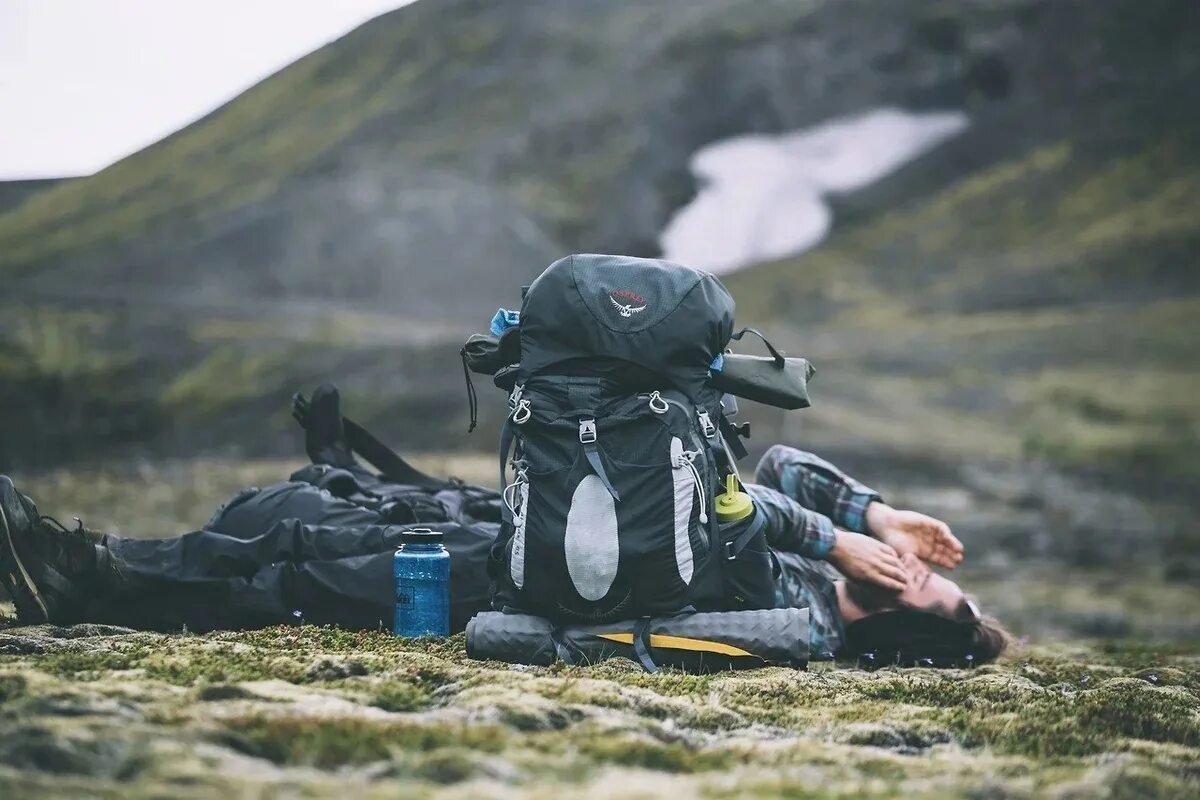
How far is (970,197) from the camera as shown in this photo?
32.0 m

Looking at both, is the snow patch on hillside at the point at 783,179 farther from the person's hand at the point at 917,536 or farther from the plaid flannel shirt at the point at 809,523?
Answer: the person's hand at the point at 917,536

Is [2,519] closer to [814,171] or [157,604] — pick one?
[157,604]

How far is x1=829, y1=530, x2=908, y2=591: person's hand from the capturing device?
531cm

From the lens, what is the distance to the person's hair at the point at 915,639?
5.43m

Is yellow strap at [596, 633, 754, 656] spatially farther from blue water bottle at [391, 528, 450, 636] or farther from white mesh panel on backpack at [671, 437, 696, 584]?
blue water bottle at [391, 528, 450, 636]

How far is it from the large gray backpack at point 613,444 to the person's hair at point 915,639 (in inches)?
45.1

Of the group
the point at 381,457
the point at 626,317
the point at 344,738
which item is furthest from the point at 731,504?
the point at 381,457

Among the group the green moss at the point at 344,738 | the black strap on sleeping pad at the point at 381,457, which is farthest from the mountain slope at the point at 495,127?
the green moss at the point at 344,738

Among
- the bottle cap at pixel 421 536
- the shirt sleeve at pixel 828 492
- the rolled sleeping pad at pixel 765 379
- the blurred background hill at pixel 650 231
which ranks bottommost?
the bottle cap at pixel 421 536

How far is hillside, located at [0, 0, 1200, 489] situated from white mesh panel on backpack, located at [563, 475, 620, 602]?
1855 centimetres

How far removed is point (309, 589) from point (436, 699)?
1.62 metres

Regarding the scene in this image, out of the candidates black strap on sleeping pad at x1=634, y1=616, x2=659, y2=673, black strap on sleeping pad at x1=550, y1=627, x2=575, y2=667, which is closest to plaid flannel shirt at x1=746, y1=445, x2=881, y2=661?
black strap on sleeping pad at x1=634, y1=616, x2=659, y2=673

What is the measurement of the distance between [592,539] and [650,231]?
2570 centimetres

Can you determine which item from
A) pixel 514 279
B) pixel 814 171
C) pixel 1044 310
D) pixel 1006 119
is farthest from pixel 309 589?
pixel 1006 119
